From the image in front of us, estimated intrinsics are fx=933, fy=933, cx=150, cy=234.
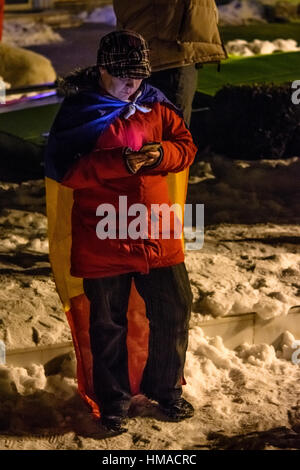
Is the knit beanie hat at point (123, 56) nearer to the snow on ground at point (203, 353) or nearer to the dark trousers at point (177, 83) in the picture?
the dark trousers at point (177, 83)

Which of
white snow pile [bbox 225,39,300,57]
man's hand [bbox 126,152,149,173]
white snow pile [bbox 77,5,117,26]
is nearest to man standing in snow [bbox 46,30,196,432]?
man's hand [bbox 126,152,149,173]

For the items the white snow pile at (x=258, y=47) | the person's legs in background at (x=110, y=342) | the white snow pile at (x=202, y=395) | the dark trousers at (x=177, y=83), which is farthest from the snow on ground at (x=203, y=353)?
the white snow pile at (x=258, y=47)

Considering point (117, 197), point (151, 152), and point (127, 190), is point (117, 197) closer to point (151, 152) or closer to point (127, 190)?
point (127, 190)

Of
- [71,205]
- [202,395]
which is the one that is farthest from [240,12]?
[71,205]

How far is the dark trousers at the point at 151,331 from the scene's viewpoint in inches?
185

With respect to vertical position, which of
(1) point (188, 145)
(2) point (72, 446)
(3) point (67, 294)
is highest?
(1) point (188, 145)

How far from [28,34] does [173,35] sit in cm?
994

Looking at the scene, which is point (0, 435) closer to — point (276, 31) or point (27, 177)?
point (27, 177)

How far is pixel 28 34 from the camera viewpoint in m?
15.2

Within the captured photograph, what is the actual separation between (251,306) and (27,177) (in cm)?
306

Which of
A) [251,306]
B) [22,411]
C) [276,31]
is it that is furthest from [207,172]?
[276,31]

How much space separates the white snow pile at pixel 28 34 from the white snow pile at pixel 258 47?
3.04 meters

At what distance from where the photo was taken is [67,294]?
473 cm

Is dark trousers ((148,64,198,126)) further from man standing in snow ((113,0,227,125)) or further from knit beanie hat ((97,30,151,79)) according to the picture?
knit beanie hat ((97,30,151,79))
